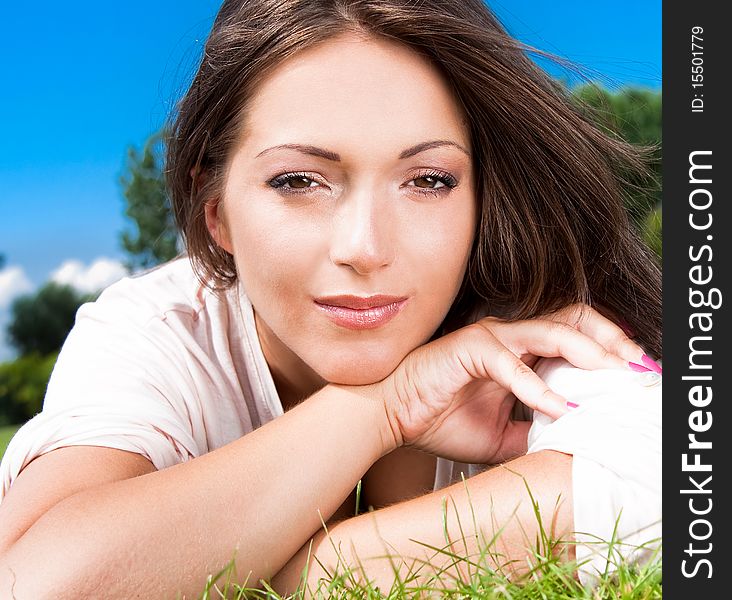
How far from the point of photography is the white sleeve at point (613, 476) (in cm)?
188

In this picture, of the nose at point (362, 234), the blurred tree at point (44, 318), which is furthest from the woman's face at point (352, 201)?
the blurred tree at point (44, 318)

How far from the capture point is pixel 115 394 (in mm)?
2420

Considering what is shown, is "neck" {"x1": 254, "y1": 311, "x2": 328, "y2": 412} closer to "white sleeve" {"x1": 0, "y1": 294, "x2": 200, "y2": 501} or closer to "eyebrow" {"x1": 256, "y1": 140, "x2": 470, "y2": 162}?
"white sleeve" {"x1": 0, "y1": 294, "x2": 200, "y2": 501}

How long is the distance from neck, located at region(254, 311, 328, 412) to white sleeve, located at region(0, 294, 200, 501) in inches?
12.4

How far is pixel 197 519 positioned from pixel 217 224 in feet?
3.49

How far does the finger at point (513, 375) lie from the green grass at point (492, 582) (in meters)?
0.43

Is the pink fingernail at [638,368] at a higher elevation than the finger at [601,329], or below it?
below

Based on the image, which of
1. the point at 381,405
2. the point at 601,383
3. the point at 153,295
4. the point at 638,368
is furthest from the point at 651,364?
the point at 153,295

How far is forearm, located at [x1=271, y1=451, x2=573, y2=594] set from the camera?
74.7 inches

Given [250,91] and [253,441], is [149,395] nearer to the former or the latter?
[253,441]

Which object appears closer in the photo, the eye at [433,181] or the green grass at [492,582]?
the green grass at [492,582]

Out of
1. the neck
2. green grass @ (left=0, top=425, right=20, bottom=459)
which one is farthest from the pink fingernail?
green grass @ (left=0, top=425, right=20, bottom=459)

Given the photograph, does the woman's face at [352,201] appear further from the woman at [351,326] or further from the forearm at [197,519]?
the forearm at [197,519]
